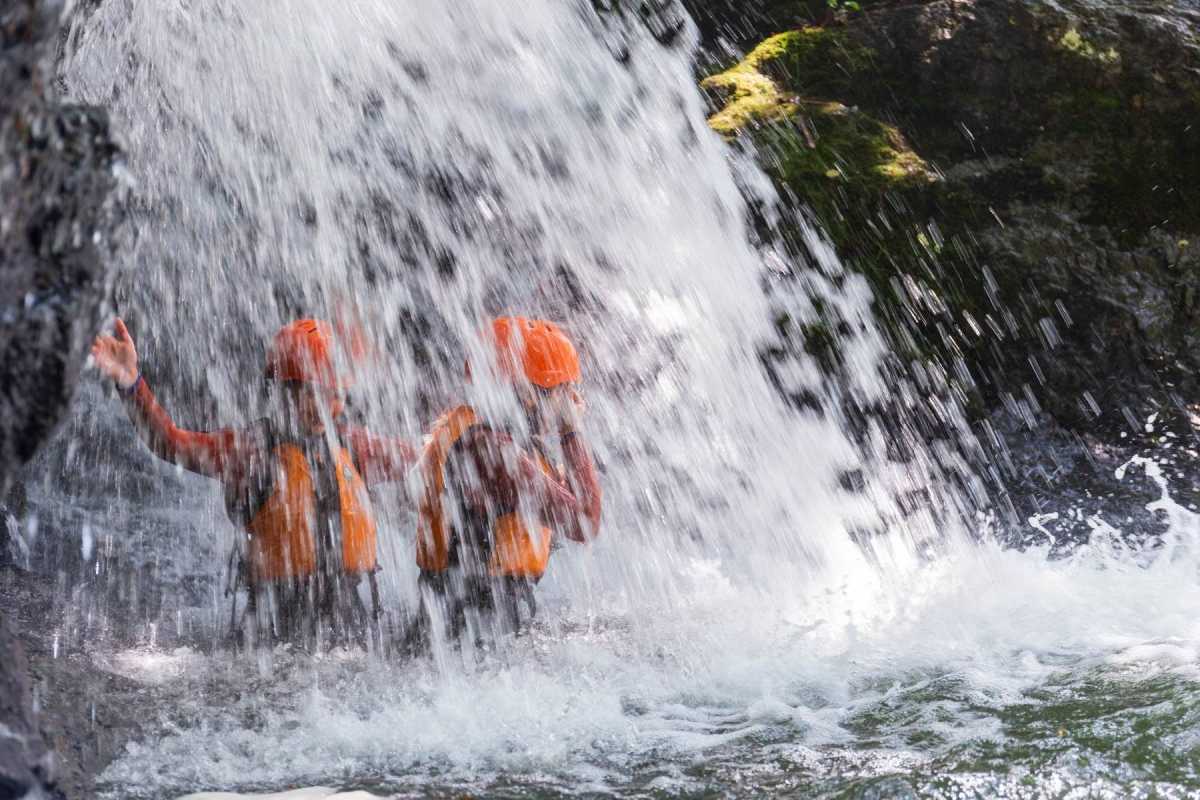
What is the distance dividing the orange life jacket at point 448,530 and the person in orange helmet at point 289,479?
338 mm

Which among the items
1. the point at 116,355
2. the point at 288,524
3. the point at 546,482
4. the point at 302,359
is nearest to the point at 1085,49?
the point at 546,482

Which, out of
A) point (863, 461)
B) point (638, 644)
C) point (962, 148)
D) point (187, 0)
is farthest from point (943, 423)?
point (187, 0)

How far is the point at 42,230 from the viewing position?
8.20ft

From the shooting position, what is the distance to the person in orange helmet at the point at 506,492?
17.2 feet

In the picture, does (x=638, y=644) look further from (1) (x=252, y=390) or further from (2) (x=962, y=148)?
(2) (x=962, y=148)

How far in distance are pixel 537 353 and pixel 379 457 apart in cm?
100

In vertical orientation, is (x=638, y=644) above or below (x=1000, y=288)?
below

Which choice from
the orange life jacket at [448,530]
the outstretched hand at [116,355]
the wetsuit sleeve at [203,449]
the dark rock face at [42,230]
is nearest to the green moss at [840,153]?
the orange life jacket at [448,530]

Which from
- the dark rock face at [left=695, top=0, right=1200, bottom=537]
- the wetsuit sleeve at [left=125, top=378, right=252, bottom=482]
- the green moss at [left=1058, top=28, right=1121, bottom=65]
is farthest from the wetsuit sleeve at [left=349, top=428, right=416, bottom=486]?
the green moss at [left=1058, top=28, right=1121, bottom=65]

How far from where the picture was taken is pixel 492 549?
533 centimetres

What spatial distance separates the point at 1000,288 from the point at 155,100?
6.64 meters

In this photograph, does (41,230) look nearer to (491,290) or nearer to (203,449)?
(203,449)

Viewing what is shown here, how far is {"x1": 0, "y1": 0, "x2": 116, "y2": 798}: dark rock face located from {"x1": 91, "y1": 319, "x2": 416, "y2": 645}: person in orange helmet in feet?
8.03

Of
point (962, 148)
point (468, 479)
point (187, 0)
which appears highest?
point (187, 0)
